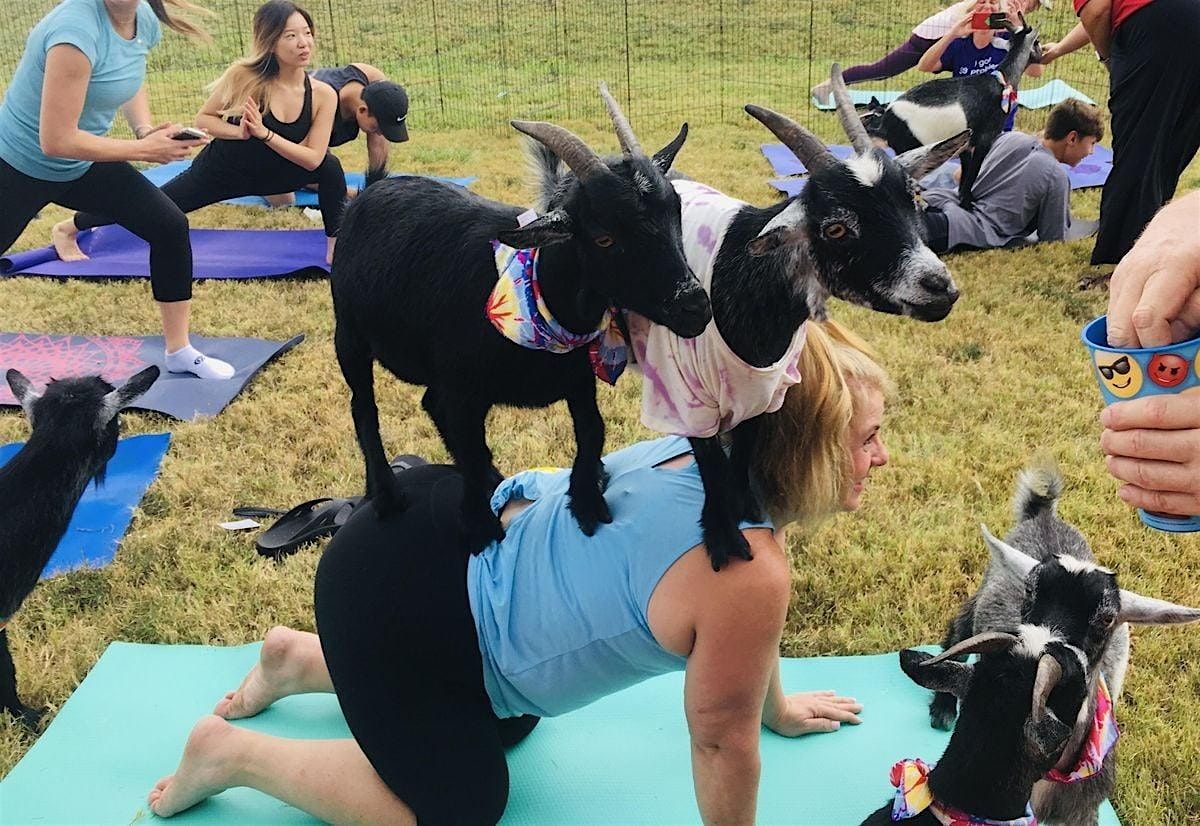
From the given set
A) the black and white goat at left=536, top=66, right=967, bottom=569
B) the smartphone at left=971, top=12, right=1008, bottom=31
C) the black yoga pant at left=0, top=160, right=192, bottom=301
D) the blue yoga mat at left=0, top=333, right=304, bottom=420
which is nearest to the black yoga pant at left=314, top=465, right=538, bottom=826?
the black and white goat at left=536, top=66, right=967, bottom=569

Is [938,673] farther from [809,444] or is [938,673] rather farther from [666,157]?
[666,157]

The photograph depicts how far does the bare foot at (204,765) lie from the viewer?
2051mm

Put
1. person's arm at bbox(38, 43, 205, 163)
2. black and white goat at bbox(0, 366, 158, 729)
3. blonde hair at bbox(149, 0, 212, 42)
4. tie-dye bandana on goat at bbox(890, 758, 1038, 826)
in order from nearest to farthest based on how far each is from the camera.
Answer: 1. tie-dye bandana on goat at bbox(890, 758, 1038, 826)
2. black and white goat at bbox(0, 366, 158, 729)
3. person's arm at bbox(38, 43, 205, 163)
4. blonde hair at bbox(149, 0, 212, 42)

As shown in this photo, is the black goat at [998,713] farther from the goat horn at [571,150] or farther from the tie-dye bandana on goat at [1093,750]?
the goat horn at [571,150]

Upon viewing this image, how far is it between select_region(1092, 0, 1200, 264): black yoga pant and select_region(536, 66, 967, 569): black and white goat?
3.97m

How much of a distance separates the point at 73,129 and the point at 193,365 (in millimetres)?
1116

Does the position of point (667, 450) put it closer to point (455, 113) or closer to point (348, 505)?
point (348, 505)

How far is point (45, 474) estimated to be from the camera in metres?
2.44

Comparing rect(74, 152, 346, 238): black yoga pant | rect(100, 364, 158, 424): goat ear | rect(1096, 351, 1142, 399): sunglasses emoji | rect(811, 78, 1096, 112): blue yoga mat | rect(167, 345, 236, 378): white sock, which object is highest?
rect(1096, 351, 1142, 399): sunglasses emoji

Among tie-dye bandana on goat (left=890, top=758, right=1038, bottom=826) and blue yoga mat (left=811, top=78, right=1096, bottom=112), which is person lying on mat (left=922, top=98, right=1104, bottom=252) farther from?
tie-dye bandana on goat (left=890, top=758, right=1038, bottom=826)

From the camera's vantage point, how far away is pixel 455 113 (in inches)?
410

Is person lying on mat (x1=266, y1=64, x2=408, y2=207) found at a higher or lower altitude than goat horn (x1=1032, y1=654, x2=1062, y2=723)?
higher

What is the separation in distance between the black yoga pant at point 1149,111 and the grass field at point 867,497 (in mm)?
503

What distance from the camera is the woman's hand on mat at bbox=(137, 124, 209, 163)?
3.97 m
